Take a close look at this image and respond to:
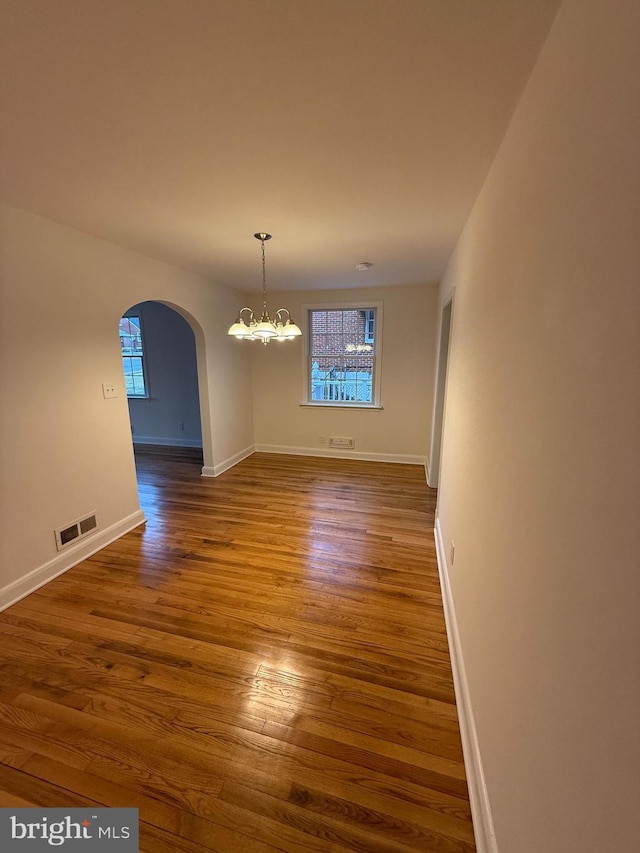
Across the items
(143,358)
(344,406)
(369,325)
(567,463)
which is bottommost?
(344,406)

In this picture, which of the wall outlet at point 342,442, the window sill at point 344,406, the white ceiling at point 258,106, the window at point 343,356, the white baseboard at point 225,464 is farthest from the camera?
the wall outlet at point 342,442

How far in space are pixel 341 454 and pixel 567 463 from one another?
178 inches

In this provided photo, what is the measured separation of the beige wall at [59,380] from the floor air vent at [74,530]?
43mm

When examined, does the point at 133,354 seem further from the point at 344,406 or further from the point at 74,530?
the point at 74,530

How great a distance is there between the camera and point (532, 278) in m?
0.99

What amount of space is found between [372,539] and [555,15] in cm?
292

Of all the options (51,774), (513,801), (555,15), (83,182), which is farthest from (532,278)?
(51,774)

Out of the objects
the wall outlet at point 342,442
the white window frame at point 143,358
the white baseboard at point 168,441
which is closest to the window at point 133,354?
the white window frame at point 143,358

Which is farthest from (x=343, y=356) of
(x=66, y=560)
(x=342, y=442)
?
(x=66, y=560)

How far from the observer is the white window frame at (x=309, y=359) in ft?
15.6

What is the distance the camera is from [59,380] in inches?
96.4

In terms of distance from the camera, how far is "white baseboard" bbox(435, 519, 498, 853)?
3.54ft

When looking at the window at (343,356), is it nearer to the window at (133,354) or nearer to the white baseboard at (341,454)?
the white baseboard at (341,454)

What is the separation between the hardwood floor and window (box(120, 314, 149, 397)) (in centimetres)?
360
